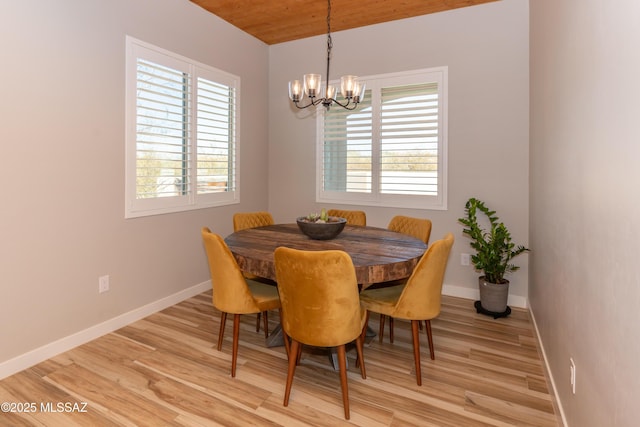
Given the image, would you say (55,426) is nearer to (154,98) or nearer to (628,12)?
(154,98)

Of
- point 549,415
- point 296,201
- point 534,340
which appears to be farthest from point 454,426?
point 296,201

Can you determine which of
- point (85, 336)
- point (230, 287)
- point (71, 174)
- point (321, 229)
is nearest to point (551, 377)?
point (321, 229)

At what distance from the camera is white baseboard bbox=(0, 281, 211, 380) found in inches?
91.0

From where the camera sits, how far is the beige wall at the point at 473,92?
3424 millimetres

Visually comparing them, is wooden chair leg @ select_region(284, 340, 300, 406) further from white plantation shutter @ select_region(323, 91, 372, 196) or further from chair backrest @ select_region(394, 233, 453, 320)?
white plantation shutter @ select_region(323, 91, 372, 196)

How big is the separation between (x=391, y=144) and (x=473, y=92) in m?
0.93

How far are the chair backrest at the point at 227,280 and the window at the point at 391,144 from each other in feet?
7.42

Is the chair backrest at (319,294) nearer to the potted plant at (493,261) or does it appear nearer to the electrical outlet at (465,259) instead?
the potted plant at (493,261)

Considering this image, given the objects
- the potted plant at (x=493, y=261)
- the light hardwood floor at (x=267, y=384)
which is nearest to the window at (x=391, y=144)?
the potted plant at (x=493, y=261)

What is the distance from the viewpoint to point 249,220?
3383 mm

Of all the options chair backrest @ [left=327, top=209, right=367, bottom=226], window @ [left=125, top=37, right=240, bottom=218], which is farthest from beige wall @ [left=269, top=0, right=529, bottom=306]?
window @ [left=125, top=37, right=240, bottom=218]

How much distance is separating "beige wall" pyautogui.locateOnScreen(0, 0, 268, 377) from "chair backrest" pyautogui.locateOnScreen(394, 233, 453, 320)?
2282mm

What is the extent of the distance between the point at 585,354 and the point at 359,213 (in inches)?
91.1

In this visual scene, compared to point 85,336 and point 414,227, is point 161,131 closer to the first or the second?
point 85,336
